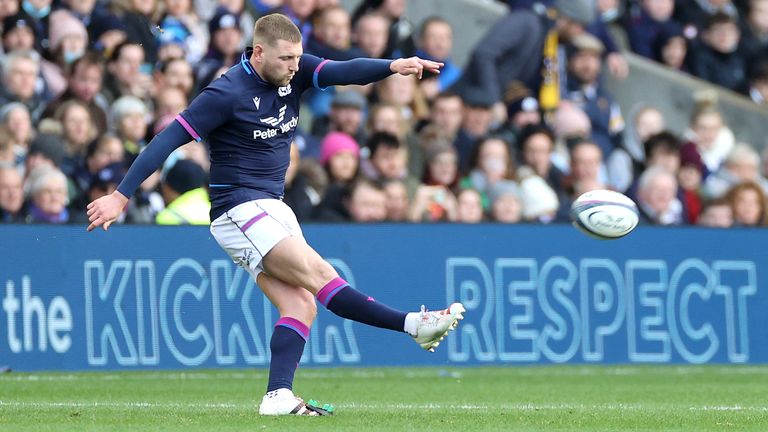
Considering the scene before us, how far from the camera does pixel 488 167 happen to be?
15.5 m

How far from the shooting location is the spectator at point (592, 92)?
56.7ft

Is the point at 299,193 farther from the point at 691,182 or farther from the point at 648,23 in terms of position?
the point at 648,23

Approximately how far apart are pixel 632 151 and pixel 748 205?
2.01 meters

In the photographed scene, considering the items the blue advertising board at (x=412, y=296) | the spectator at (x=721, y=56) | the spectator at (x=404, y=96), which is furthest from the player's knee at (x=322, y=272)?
the spectator at (x=721, y=56)

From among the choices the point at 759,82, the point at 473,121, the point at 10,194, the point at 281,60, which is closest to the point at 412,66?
the point at 281,60

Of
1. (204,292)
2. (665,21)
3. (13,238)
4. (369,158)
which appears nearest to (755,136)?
(665,21)

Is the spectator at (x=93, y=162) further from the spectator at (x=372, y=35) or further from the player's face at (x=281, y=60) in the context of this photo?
the player's face at (x=281, y=60)

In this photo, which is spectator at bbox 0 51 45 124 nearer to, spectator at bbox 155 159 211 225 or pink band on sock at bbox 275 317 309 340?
spectator at bbox 155 159 211 225

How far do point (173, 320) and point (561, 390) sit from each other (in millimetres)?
3348

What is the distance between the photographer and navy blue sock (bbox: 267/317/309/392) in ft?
28.9

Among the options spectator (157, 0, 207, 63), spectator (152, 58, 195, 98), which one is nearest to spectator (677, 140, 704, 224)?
spectator (157, 0, 207, 63)

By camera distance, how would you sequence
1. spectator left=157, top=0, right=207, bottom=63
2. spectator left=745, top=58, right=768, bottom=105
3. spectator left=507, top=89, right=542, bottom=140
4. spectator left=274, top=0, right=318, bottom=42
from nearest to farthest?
spectator left=157, top=0, right=207, bottom=63, spectator left=274, top=0, right=318, bottom=42, spectator left=507, top=89, right=542, bottom=140, spectator left=745, top=58, right=768, bottom=105

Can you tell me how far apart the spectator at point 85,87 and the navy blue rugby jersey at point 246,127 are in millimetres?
5479

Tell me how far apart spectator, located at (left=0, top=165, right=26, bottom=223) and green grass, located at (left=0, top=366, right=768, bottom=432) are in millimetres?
1546
